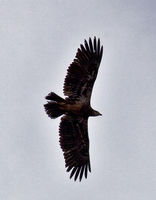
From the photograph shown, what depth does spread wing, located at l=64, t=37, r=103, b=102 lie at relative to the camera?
21748 millimetres

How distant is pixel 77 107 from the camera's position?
2234 centimetres

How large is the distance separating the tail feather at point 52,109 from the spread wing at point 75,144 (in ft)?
2.53

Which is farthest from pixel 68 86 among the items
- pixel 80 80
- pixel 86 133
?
pixel 86 133

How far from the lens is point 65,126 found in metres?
22.8

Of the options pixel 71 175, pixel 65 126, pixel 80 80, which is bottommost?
pixel 71 175

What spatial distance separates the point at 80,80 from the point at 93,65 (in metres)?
0.73

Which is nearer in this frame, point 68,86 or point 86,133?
point 68,86

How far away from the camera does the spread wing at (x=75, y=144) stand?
22.8 m

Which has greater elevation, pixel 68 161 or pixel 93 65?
pixel 93 65

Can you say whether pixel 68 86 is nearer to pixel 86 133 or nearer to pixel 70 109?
pixel 70 109

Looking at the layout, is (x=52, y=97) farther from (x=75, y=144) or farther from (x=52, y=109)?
(x=75, y=144)

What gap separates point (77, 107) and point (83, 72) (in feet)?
4.36

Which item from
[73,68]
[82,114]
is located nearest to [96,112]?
[82,114]

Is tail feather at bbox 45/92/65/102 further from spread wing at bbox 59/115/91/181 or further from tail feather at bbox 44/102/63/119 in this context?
spread wing at bbox 59/115/91/181
